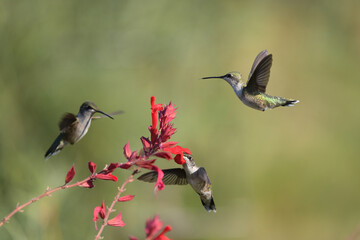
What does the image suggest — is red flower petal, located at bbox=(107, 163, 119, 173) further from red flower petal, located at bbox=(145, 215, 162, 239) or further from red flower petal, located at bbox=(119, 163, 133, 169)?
red flower petal, located at bbox=(145, 215, 162, 239)

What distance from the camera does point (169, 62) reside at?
468 cm

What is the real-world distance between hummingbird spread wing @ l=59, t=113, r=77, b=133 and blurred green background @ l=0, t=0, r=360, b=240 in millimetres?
1565

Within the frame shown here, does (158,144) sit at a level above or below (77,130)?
above

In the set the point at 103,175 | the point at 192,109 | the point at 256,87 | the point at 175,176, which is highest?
the point at 256,87

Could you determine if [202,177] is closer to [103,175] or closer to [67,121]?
[103,175]

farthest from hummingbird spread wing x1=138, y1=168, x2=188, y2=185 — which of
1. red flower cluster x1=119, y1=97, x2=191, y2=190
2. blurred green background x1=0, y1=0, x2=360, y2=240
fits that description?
blurred green background x1=0, y1=0, x2=360, y2=240

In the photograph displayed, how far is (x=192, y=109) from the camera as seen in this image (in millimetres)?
5031

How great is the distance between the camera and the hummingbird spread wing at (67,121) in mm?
1369

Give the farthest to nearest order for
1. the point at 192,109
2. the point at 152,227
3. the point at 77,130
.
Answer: the point at 192,109
the point at 77,130
the point at 152,227

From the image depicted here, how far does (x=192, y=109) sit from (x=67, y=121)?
3.66m

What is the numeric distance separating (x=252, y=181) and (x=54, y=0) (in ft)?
11.4

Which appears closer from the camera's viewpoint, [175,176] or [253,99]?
[175,176]

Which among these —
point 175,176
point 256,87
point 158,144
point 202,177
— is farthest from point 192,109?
point 158,144

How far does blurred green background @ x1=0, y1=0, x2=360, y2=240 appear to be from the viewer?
3.79 meters
